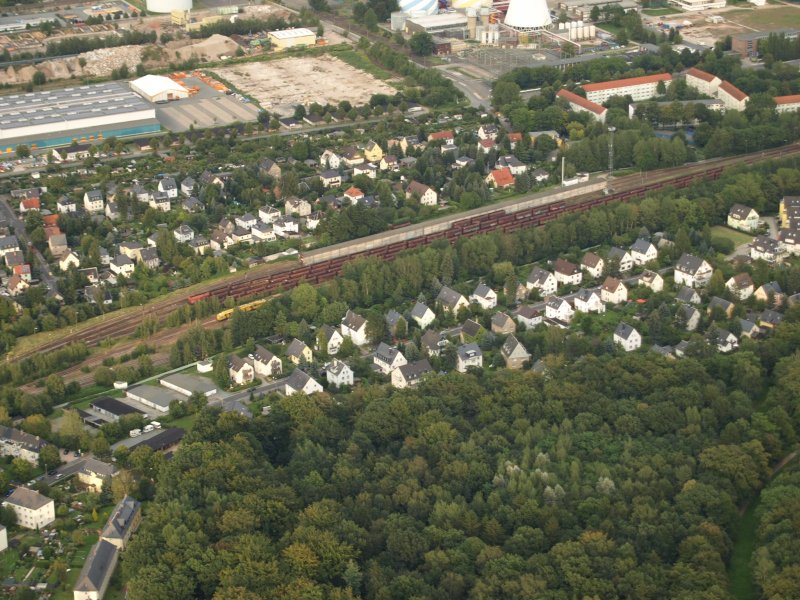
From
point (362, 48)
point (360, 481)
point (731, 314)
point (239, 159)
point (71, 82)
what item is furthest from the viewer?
point (362, 48)

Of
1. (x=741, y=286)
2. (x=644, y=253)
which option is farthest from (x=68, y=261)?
(x=741, y=286)

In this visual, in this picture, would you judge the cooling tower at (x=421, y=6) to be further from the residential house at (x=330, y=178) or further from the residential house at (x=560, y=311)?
the residential house at (x=560, y=311)

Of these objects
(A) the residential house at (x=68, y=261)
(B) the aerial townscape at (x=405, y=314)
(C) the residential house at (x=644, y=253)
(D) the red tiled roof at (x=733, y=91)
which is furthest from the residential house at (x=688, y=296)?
(D) the red tiled roof at (x=733, y=91)

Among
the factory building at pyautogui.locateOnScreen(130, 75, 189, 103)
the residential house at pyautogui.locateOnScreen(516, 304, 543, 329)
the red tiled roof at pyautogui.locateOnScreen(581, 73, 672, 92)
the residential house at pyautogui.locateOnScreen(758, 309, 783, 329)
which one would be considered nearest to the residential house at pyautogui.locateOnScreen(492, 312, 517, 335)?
the residential house at pyautogui.locateOnScreen(516, 304, 543, 329)

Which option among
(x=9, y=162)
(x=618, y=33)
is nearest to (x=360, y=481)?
(x=9, y=162)

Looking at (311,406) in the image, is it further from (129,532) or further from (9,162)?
(9,162)
